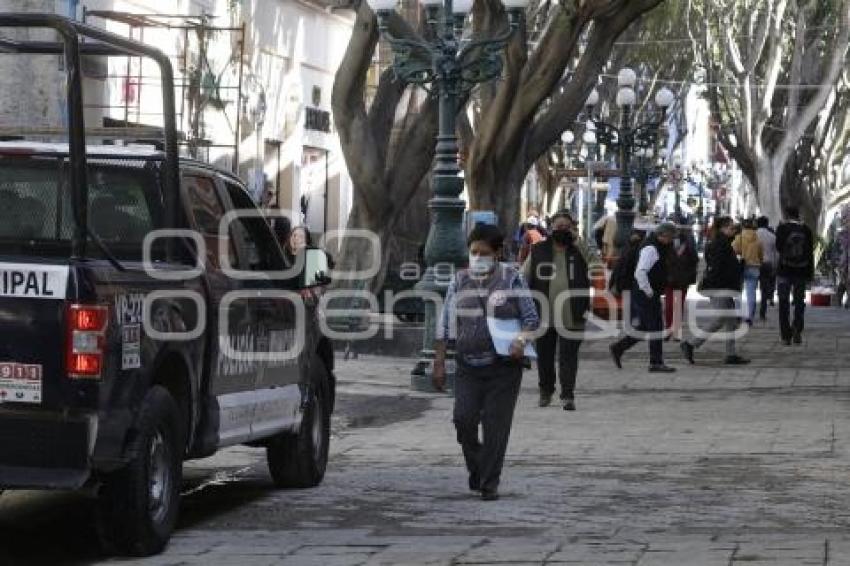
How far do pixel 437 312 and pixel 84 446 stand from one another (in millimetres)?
12851

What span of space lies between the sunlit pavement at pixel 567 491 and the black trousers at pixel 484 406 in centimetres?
30

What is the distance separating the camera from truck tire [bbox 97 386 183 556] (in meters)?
9.83

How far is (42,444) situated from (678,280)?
59.9ft

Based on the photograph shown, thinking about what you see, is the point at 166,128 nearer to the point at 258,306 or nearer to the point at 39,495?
the point at 258,306

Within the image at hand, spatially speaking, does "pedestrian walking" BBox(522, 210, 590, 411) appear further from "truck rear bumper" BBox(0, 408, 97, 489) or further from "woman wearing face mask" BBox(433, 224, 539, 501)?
"truck rear bumper" BBox(0, 408, 97, 489)

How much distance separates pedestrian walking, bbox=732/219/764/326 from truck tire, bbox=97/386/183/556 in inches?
962

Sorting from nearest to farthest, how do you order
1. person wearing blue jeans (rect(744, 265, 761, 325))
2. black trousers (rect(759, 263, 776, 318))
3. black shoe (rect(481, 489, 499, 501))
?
black shoe (rect(481, 489, 499, 501))
person wearing blue jeans (rect(744, 265, 761, 325))
black trousers (rect(759, 263, 776, 318))

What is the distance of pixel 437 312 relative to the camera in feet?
72.4

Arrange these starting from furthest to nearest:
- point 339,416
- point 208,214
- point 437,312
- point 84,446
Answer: point 437,312 < point 339,416 < point 208,214 < point 84,446

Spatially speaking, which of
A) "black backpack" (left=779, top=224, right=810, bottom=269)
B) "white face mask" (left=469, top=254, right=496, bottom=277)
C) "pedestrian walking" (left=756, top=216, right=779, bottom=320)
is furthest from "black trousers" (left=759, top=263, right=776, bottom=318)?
"white face mask" (left=469, top=254, right=496, bottom=277)

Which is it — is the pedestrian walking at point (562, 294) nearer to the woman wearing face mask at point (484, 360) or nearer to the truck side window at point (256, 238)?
the woman wearing face mask at point (484, 360)

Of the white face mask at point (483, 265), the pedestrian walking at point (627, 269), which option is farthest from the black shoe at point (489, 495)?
the pedestrian walking at point (627, 269)

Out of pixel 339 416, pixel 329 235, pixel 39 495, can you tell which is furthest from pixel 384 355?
pixel 329 235

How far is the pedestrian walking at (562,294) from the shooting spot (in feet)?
62.6
